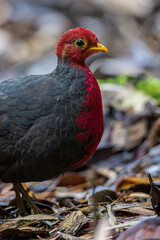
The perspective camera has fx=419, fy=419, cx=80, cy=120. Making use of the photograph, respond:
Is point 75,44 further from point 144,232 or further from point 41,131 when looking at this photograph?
point 144,232

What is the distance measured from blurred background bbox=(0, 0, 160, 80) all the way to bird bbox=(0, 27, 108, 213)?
5.25 metres

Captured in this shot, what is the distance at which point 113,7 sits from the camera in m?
10.9

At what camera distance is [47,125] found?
11.1 ft

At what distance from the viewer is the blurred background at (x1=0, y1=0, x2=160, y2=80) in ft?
30.8

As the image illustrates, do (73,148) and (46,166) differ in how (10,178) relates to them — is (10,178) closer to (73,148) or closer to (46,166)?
(46,166)

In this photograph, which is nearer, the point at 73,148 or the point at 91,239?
the point at 91,239

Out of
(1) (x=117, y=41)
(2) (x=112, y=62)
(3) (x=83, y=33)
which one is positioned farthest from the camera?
(1) (x=117, y=41)

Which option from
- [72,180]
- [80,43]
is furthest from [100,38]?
[80,43]

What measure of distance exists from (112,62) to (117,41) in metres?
2.34

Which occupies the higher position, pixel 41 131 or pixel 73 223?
pixel 41 131

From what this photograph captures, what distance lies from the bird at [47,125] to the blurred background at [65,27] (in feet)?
17.2

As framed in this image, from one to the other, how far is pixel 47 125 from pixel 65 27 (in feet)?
24.1

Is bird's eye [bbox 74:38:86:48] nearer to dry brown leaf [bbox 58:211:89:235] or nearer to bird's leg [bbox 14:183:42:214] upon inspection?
bird's leg [bbox 14:183:42:214]

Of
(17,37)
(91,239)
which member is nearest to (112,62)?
(17,37)
